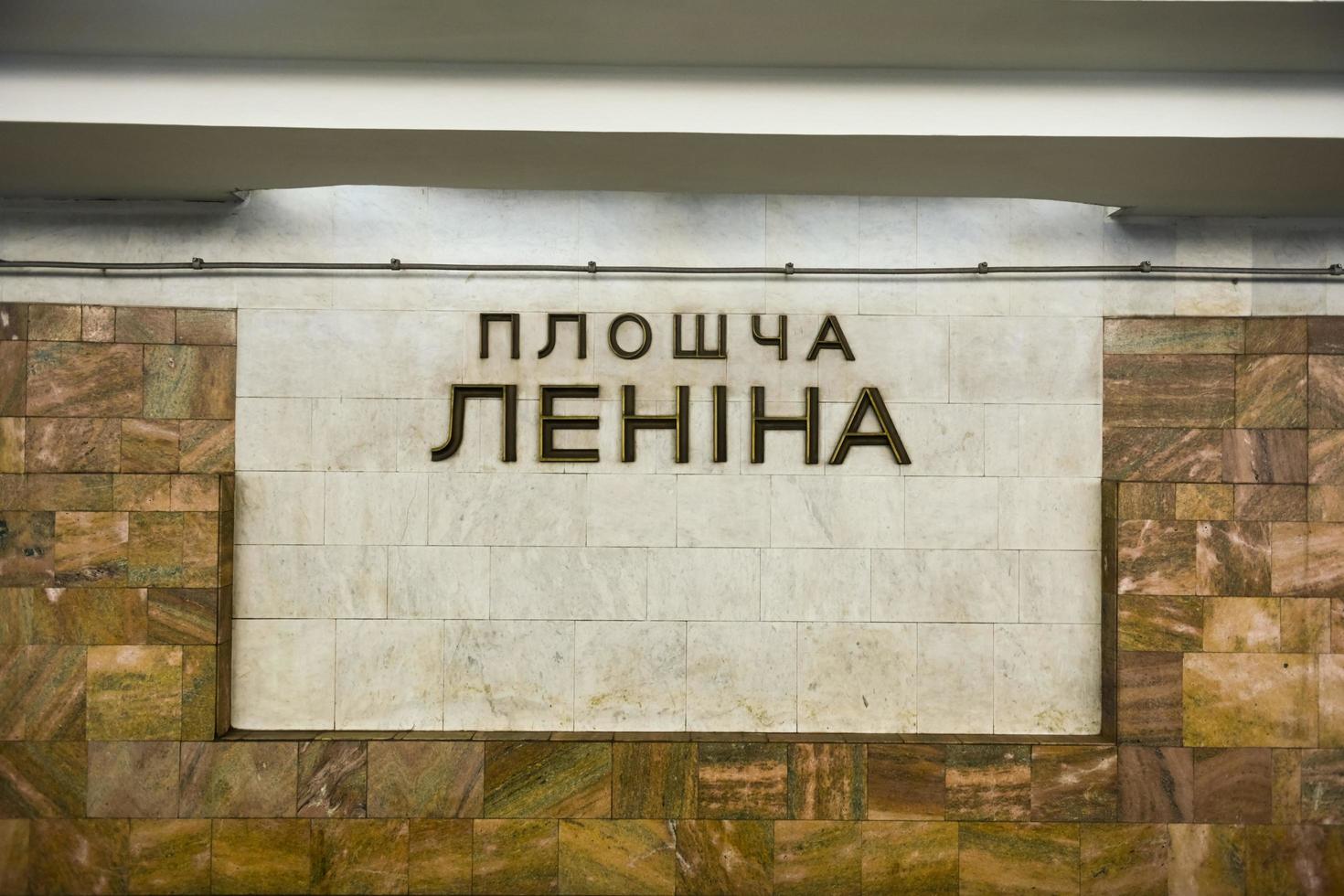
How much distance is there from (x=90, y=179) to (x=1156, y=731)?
6607 millimetres

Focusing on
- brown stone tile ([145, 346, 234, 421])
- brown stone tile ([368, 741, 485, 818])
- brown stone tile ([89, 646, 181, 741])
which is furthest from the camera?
brown stone tile ([145, 346, 234, 421])

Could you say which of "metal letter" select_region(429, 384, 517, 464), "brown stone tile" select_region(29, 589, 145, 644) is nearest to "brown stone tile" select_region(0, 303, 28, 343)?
"brown stone tile" select_region(29, 589, 145, 644)

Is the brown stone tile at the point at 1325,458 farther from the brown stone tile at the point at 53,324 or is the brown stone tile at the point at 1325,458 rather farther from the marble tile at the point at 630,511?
the brown stone tile at the point at 53,324

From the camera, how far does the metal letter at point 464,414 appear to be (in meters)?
4.77

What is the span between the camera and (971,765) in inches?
182

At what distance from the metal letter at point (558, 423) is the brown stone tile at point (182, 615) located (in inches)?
77.7

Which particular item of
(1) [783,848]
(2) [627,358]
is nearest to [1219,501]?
(1) [783,848]

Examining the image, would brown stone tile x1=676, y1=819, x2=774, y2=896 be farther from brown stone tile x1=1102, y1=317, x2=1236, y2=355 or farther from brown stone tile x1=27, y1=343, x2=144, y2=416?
brown stone tile x1=27, y1=343, x2=144, y2=416

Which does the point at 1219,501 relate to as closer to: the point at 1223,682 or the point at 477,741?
the point at 1223,682

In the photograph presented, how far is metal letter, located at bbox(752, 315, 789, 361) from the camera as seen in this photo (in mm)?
4789

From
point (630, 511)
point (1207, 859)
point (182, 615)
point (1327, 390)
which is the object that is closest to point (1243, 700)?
point (1207, 859)

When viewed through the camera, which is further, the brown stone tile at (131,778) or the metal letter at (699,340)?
the metal letter at (699,340)

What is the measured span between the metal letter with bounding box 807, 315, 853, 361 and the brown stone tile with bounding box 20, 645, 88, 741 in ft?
14.5

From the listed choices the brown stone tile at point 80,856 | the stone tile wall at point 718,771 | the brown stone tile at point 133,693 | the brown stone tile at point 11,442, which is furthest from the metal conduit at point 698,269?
the brown stone tile at point 80,856
